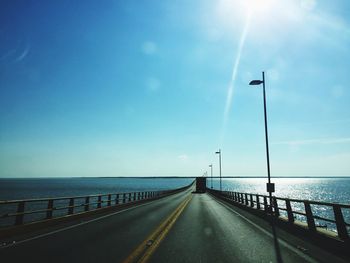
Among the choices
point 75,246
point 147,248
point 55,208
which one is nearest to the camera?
point 147,248

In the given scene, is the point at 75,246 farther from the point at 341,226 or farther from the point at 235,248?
the point at 341,226

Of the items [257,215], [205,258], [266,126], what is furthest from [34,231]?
[266,126]

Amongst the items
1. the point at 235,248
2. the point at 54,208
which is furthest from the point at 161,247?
the point at 54,208

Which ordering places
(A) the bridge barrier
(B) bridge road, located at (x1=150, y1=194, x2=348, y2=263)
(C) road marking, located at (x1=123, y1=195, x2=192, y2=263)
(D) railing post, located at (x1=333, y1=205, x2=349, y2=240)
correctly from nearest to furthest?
(C) road marking, located at (x1=123, y1=195, x2=192, y2=263) < (B) bridge road, located at (x1=150, y1=194, x2=348, y2=263) < (D) railing post, located at (x1=333, y1=205, x2=349, y2=240) < (A) the bridge barrier

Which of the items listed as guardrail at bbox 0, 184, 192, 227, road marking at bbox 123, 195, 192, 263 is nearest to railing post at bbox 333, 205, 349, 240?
road marking at bbox 123, 195, 192, 263

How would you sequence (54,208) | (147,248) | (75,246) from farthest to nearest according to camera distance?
(54,208) < (75,246) < (147,248)

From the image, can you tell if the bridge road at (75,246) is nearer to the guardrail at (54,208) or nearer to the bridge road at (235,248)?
the bridge road at (235,248)

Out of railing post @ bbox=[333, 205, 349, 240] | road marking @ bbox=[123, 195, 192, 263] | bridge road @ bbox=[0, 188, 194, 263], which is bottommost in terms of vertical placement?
bridge road @ bbox=[0, 188, 194, 263]

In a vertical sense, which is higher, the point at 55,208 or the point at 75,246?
the point at 55,208

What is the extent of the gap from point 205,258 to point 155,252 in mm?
1390

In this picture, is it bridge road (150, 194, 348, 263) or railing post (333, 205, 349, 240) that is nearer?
bridge road (150, 194, 348, 263)

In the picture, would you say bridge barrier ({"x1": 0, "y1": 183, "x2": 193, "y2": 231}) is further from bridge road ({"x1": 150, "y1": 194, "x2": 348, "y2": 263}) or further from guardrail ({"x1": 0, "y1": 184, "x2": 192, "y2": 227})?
bridge road ({"x1": 150, "y1": 194, "x2": 348, "y2": 263})

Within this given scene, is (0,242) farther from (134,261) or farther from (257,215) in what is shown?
(257,215)

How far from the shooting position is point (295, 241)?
10117 mm
